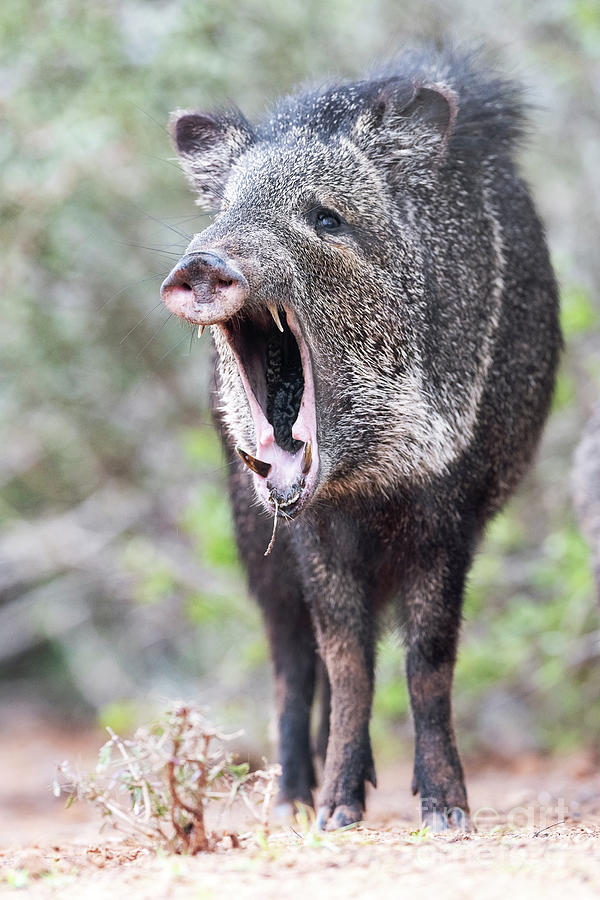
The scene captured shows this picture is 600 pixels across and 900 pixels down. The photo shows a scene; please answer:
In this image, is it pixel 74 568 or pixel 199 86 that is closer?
pixel 199 86

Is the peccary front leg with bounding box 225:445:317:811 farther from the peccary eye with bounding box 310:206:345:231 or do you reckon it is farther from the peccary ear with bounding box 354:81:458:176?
the peccary ear with bounding box 354:81:458:176

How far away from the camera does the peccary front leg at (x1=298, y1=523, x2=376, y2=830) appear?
3.60 m

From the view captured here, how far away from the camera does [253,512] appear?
4098 millimetres

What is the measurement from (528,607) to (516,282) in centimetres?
263

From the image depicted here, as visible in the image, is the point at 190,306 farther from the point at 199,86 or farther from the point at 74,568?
the point at 74,568

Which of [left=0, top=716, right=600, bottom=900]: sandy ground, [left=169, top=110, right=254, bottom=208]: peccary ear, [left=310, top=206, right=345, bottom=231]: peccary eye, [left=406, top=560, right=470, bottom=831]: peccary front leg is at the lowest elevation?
[left=0, top=716, right=600, bottom=900]: sandy ground

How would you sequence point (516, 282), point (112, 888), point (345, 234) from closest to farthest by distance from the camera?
point (112, 888) < point (345, 234) < point (516, 282)

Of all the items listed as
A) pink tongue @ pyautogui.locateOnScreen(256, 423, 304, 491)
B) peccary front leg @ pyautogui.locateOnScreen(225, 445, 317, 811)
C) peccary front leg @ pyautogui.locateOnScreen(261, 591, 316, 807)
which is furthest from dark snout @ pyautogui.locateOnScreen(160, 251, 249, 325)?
peccary front leg @ pyautogui.locateOnScreen(261, 591, 316, 807)

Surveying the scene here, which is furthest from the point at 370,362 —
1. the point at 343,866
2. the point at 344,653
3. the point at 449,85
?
the point at 343,866

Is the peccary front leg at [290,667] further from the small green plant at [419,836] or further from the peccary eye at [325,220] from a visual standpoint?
the small green plant at [419,836]

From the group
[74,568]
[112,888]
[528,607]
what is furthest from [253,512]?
[74,568]

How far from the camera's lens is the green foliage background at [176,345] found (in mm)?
6504

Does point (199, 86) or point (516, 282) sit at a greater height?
point (199, 86)

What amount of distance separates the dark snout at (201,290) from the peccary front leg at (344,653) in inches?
37.2
